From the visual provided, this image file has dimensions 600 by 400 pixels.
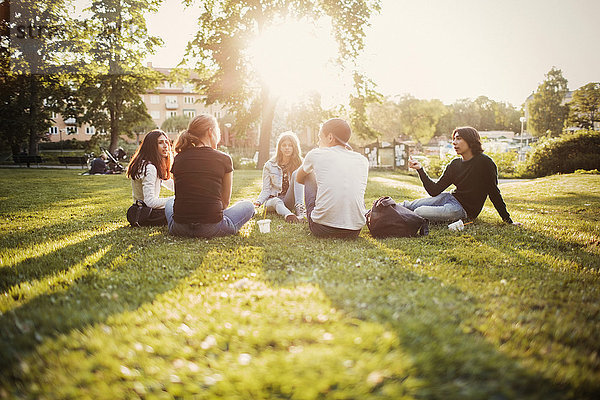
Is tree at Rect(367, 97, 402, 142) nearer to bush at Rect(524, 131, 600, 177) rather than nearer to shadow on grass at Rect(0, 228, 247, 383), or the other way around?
bush at Rect(524, 131, 600, 177)

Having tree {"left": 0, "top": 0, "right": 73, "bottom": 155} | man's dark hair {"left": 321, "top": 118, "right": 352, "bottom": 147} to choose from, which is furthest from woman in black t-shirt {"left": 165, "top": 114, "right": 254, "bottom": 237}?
tree {"left": 0, "top": 0, "right": 73, "bottom": 155}

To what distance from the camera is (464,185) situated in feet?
20.2

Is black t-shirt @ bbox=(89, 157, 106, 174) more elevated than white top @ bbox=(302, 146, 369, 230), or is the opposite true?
black t-shirt @ bbox=(89, 157, 106, 174)

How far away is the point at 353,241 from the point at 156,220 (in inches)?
134

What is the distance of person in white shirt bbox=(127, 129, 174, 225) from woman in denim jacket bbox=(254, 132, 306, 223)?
1964mm

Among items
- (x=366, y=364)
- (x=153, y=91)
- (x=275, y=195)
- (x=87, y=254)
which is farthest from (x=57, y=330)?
(x=153, y=91)

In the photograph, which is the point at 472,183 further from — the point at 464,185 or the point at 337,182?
the point at 337,182

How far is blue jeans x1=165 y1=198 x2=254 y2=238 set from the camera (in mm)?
5078

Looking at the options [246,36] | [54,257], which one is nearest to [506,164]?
[246,36]

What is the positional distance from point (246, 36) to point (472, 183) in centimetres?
2079

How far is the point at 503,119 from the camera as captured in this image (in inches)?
4092

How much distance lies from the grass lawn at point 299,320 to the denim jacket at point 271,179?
104 inches

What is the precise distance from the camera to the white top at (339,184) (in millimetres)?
4871

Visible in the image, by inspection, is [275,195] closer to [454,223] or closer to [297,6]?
[454,223]
